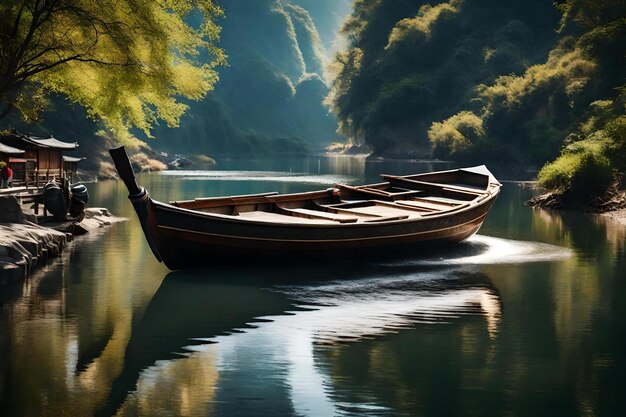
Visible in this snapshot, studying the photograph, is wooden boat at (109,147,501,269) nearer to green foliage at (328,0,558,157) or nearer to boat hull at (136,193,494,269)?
boat hull at (136,193,494,269)

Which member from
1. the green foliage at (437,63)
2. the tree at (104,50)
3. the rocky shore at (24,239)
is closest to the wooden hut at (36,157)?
the tree at (104,50)

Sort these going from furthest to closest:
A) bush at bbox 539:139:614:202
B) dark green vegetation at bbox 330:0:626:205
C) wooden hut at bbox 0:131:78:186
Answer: dark green vegetation at bbox 330:0:626:205, wooden hut at bbox 0:131:78:186, bush at bbox 539:139:614:202

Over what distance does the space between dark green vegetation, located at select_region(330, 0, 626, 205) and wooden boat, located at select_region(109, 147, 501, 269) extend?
17167 millimetres

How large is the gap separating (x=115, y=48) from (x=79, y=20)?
7.56 ft

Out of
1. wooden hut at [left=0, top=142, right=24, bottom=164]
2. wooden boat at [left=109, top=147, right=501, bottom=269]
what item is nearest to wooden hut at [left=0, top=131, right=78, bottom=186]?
wooden hut at [left=0, top=142, right=24, bottom=164]

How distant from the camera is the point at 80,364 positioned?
1566 centimetres

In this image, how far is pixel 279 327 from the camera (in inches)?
736

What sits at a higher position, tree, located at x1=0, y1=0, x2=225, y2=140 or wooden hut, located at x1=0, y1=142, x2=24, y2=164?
tree, located at x1=0, y1=0, x2=225, y2=140

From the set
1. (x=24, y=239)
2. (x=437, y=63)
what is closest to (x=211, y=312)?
(x=24, y=239)

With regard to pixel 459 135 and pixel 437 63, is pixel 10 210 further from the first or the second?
A: pixel 437 63

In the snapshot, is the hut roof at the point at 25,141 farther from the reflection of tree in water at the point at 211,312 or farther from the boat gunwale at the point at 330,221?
the reflection of tree in water at the point at 211,312

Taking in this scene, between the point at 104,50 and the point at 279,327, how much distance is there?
15747 mm

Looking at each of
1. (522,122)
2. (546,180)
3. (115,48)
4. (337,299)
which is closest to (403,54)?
(522,122)

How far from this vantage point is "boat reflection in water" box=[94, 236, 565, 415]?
1396 cm
